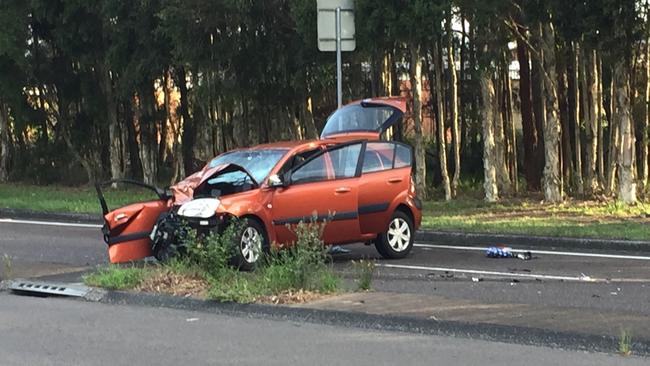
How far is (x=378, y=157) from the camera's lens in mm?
12703

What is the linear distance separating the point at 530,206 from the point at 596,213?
1855 millimetres

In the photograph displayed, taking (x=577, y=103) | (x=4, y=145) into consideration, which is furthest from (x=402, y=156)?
(x=4, y=145)

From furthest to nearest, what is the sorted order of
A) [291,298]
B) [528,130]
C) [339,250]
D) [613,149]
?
1. [528,130]
2. [613,149]
3. [339,250]
4. [291,298]

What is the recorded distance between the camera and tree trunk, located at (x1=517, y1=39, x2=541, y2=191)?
2428cm

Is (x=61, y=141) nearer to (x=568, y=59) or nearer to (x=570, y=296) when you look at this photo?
(x=568, y=59)

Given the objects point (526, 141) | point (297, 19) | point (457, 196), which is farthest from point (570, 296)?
point (526, 141)

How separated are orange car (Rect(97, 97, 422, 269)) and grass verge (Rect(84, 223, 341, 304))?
581 millimetres

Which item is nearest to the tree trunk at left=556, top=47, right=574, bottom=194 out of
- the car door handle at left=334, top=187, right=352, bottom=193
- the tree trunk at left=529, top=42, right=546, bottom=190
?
the tree trunk at left=529, top=42, right=546, bottom=190

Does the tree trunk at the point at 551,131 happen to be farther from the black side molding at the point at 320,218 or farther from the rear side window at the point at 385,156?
the black side molding at the point at 320,218

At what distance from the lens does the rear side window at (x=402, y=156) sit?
1289cm

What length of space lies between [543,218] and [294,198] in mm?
6841

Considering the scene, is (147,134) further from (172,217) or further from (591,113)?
(172,217)

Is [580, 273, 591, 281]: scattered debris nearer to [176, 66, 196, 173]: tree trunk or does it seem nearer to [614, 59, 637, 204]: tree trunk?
[614, 59, 637, 204]: tree trunk

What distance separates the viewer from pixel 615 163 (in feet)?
62.2
